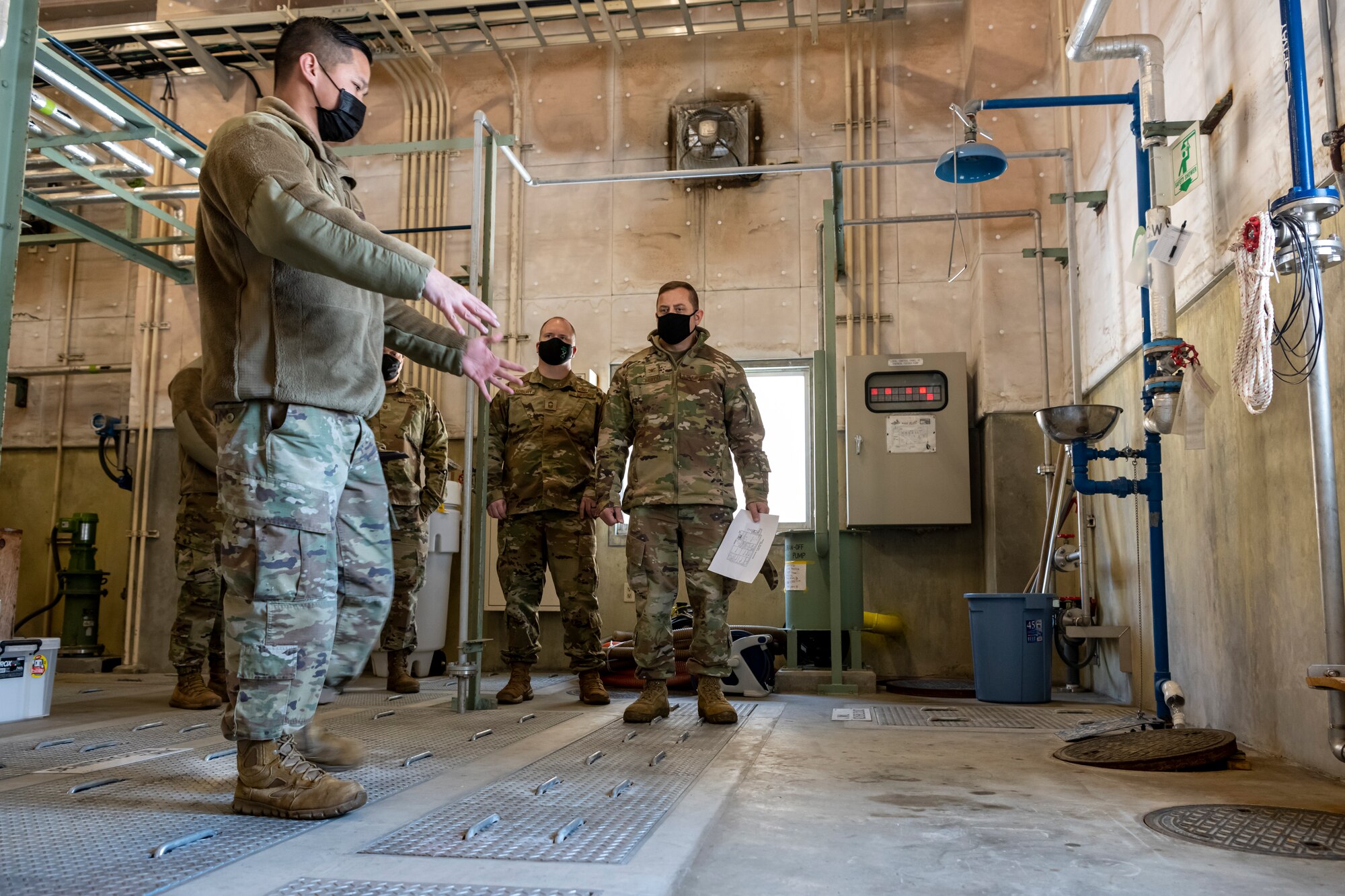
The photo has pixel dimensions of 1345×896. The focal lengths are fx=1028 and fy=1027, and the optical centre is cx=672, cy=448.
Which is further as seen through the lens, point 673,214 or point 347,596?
point 673,214

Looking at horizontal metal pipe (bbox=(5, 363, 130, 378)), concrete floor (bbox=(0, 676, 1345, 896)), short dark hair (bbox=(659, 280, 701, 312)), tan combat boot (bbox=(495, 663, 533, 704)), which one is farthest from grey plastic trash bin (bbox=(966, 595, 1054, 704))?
horizontal metal pipe (bbox=(5, 363, 130, 378))

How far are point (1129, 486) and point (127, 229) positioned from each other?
20.2 feet

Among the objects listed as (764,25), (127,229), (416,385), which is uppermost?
(764,25)

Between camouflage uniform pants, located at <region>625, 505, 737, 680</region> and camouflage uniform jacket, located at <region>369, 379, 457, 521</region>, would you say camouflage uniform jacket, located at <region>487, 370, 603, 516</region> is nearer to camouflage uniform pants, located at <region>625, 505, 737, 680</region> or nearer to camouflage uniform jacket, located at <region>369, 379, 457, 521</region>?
camouflage uniform jacket, located at <region>369, 379, 457, 521</region>

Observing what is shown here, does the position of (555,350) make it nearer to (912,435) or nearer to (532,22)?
(912,435)

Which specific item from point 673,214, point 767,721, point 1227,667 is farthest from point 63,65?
point 1227,667

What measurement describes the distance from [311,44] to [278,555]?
4.04 feet

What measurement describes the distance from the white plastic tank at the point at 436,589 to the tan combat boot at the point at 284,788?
373 cm

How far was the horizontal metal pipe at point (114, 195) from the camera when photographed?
6141 mm

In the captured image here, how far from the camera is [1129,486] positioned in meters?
3.82

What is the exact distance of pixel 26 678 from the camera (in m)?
3.97

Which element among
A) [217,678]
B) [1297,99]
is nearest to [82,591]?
[217,678]

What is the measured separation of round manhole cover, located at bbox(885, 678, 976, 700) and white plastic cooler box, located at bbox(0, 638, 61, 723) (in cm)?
388

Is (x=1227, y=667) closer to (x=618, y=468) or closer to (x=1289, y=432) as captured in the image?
(x=1289, y=432)
